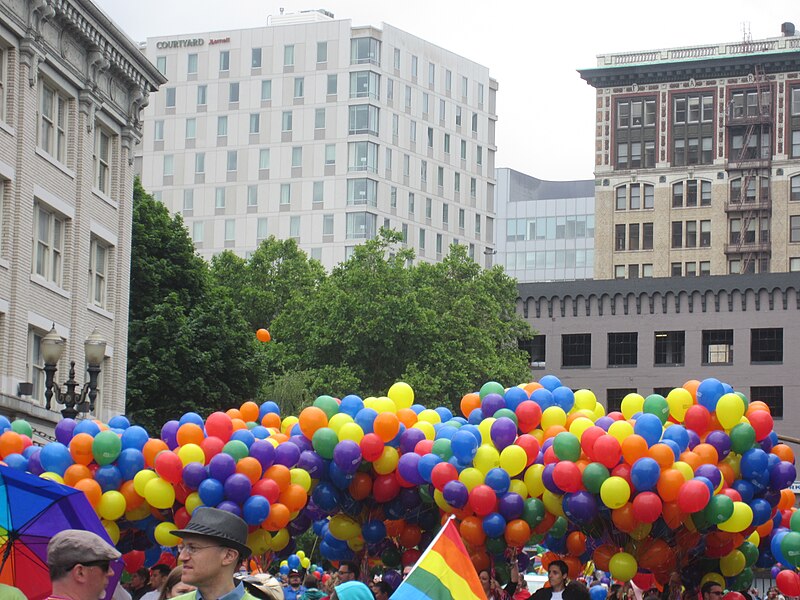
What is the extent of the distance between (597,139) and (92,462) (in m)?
80.4

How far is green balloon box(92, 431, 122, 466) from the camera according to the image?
1903 centimetres

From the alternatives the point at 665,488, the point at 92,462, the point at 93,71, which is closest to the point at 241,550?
the point at 665,488

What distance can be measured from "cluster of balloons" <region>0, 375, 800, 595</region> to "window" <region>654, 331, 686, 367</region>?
53962 millimetres

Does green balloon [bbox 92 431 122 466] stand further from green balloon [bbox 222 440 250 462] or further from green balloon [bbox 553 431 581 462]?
green balloon [bbox 553 431 581 462]

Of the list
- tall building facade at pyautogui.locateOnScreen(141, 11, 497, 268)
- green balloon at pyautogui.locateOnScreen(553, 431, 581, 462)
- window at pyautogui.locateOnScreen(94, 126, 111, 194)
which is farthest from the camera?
tall building facade at pyautogui.locateOnScreen(141, 11, 497, 268)

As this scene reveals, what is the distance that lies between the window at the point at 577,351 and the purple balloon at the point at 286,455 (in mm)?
56630

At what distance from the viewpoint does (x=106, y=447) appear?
62.4ft

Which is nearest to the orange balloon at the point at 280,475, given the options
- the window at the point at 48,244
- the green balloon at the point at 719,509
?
the green balloon at the point at 719,509

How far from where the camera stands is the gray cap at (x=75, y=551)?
6523 millimetres

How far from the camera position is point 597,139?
97250 millimetres

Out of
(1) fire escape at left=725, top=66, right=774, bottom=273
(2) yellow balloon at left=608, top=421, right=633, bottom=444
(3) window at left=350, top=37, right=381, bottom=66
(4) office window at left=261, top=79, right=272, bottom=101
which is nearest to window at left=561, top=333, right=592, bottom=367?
(1) fire escape at left=725, top=66, right=774, bottom=273

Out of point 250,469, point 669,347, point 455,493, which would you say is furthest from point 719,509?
point 669,347

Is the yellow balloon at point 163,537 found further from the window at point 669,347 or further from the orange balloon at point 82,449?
the window at point 669,347

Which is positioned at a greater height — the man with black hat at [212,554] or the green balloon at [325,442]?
the man with black hat at [212,554]
